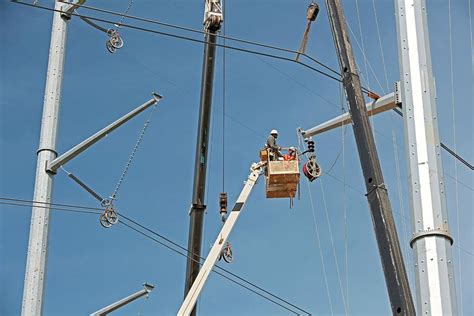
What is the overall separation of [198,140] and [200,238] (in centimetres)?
215

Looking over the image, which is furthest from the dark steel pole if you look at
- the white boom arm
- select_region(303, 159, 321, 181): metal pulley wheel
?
select_region(303, 159, 321, 181): metal pulley wheel

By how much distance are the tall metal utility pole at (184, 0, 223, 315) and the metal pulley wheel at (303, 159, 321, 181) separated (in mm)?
2288

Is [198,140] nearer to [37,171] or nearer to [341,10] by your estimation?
[37,171]

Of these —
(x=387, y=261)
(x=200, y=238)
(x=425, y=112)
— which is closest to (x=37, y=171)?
(x=200, y=238)

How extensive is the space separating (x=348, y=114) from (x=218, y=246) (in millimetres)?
3947

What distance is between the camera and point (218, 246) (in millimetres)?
17453

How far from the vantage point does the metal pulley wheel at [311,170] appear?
16500 mm

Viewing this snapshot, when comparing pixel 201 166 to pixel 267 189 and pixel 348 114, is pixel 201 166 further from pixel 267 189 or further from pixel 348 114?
pixel 348 114

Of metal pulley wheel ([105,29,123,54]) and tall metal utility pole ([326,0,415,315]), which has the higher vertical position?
metal pulley wheel ([105,29,123,54])

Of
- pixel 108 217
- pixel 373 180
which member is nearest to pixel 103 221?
pixel 108 217

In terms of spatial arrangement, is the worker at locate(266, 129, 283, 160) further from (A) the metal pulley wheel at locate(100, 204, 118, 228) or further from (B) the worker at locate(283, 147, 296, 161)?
(A) the metal pulley wheel at locate(100, 204, 118, 228)

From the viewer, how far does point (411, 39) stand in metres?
10.1

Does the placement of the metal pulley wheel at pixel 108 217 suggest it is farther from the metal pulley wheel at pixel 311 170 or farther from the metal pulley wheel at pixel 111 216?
the metal pulley wheel at pixel 311 170

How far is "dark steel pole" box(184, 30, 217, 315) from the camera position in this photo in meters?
17.3
